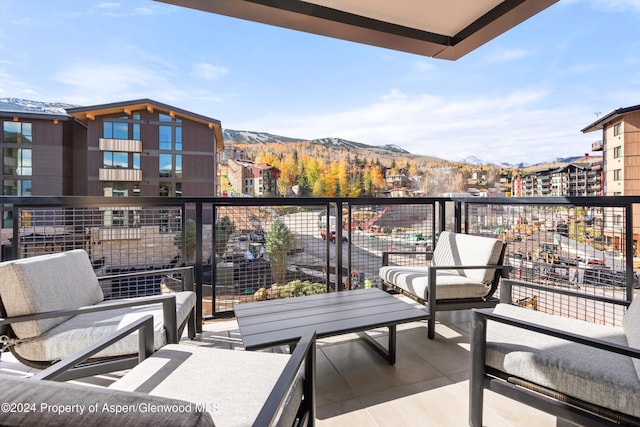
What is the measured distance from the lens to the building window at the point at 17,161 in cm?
1393

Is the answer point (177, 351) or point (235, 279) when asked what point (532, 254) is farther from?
point (177, 351)

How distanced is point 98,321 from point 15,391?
155 cm

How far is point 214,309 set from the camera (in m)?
2.68

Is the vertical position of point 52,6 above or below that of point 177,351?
above

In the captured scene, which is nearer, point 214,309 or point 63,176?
point 214,309

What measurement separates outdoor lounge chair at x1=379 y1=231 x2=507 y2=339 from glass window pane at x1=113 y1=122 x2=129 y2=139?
69.0 ft

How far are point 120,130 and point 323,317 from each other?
2182 centimetres

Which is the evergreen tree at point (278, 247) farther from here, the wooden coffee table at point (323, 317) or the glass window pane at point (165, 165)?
the glass window pane at point (165, 165)

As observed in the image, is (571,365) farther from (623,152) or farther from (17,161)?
(17,161)

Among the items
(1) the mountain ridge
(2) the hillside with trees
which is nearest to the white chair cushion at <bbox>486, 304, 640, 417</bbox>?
(2) the hillside with trees

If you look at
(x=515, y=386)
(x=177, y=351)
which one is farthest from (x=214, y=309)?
(x=515, y=386)

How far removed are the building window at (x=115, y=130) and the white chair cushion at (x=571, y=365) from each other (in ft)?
72.7

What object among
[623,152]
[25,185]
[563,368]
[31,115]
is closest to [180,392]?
[563,368]

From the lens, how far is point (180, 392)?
3.32ft
